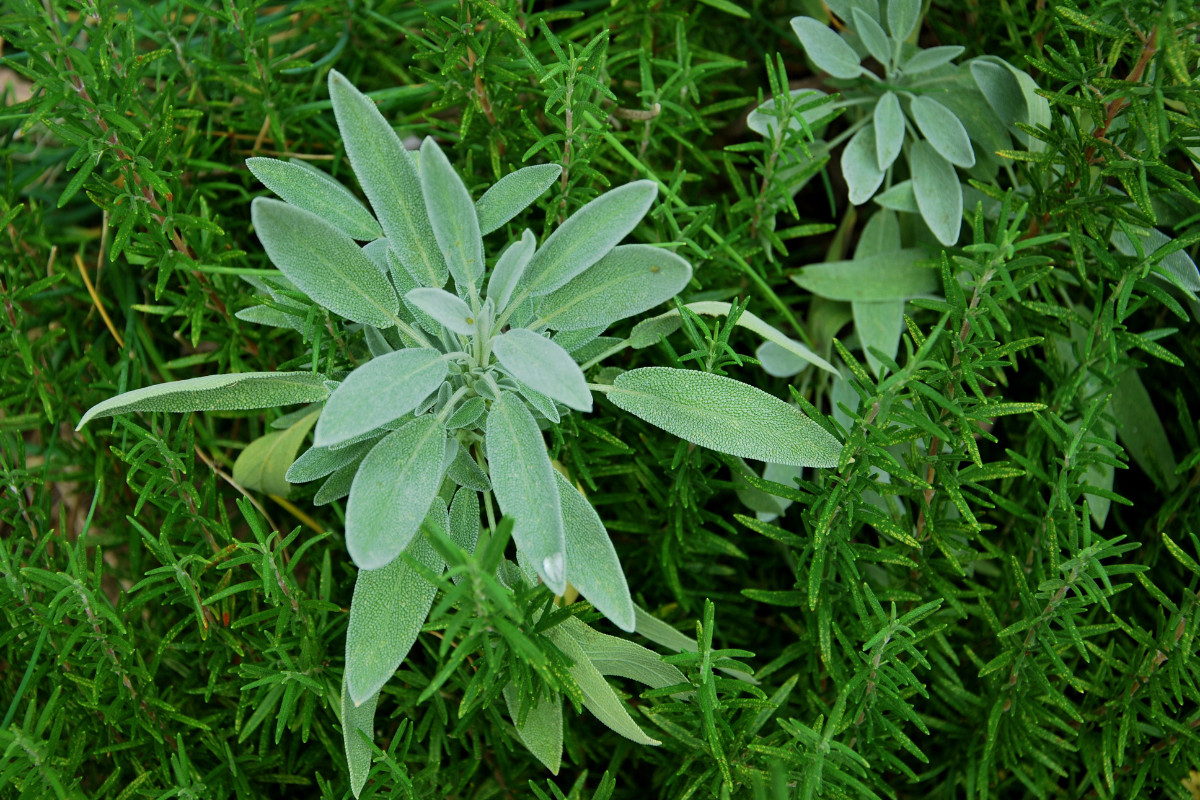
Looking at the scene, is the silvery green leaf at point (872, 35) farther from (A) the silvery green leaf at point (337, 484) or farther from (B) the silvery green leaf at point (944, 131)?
(A) the silvery green leaf at point (337, 484)

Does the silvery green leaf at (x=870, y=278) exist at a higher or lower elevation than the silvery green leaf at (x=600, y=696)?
higher

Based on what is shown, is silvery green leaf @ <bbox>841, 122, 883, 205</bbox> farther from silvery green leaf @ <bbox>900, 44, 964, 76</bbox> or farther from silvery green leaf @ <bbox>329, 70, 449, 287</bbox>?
silvery green leaf @ <bbox>329, 70, 449, 287</bbox>

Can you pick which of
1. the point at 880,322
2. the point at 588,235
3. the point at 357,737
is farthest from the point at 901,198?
the point at 357,737

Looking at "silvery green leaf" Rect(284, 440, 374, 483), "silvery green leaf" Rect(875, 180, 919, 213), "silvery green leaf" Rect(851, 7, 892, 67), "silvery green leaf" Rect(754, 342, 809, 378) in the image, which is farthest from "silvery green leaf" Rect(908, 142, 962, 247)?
"silvery green leaf" Rect(284, 440, 374, 483)

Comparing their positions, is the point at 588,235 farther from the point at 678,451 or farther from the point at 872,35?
the point at 872,35

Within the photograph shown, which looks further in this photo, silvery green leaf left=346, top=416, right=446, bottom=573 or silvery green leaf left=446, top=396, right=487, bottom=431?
silvery green leaf left=446, top=396, right=487, bottom=431

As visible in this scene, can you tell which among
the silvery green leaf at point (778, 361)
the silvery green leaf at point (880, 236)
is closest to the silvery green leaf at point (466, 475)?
the silvery green leaf at point (778, 361)

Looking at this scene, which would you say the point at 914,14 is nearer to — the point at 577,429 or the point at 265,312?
the point at 577,429
